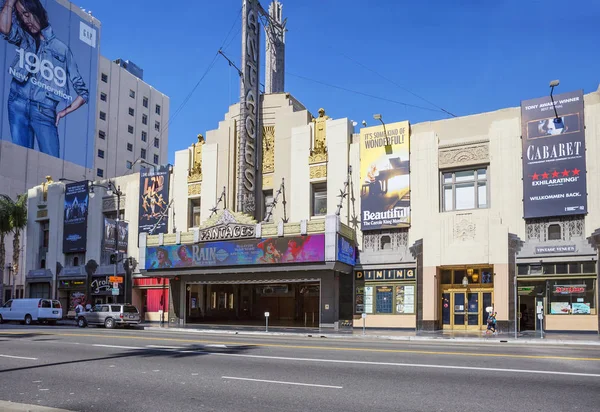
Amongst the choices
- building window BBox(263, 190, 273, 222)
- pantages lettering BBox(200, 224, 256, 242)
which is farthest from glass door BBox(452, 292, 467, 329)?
building window BBox(263, 190, 273, 222)

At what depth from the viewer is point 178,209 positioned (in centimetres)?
4238

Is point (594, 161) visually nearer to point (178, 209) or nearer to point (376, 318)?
point (376, 318)

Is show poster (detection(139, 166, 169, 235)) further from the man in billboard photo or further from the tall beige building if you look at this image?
the tall beige building

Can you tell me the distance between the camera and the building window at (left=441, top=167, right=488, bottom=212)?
107ft

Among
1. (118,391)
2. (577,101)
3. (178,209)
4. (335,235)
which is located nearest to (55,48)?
(178,209)

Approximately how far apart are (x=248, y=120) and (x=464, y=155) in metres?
14.5

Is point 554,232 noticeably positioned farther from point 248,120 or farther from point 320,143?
point 248,120

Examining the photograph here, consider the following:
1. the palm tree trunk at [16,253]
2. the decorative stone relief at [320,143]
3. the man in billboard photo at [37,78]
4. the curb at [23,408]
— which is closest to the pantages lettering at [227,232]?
the decorative stone relief at [320,143]

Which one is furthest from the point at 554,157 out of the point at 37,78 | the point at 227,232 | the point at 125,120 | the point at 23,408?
the point at 125,120

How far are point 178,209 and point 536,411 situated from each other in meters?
36.0

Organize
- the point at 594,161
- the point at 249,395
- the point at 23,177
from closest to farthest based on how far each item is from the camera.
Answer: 1. the point at 249,395
2. the point at 594,161
3. the point at 23,177

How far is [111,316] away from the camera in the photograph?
3625cm

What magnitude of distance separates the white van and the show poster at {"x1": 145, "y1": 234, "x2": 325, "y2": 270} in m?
8.13

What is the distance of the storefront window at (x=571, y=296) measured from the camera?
29.0 meters
